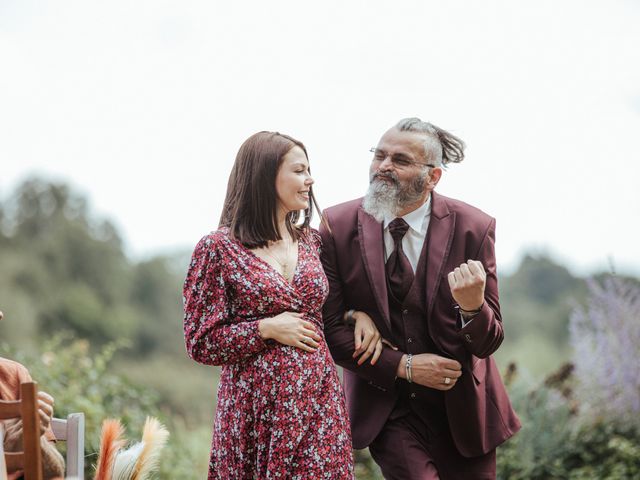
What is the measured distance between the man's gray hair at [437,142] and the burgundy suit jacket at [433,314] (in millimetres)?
226

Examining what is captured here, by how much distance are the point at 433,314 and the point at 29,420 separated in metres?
1.86

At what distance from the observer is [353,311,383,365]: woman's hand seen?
353cm

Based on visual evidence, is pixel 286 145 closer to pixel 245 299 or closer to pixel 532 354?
pixel 245 299

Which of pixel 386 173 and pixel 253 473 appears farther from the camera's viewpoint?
pixel 386 173

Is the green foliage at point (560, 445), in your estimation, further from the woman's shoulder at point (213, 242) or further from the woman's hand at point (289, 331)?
the woman's shoulder at point (213, 242)

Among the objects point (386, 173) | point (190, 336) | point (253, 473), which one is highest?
point (386, 173)

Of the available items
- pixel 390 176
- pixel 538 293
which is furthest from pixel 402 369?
pixel 538 293

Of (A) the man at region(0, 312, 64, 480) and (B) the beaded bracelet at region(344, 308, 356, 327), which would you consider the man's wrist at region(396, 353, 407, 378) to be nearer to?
(B) the beaded bracelet at region(344, 308, 356, 327)

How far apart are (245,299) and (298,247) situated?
0.40 metres

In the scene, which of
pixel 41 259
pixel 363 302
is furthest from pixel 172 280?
pixel 363 302

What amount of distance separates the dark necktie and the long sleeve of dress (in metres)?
0.86

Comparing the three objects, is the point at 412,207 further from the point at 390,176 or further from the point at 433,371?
the point at 433,371

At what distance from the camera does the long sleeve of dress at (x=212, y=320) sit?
121 inches

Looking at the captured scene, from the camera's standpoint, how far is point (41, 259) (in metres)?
17.5
